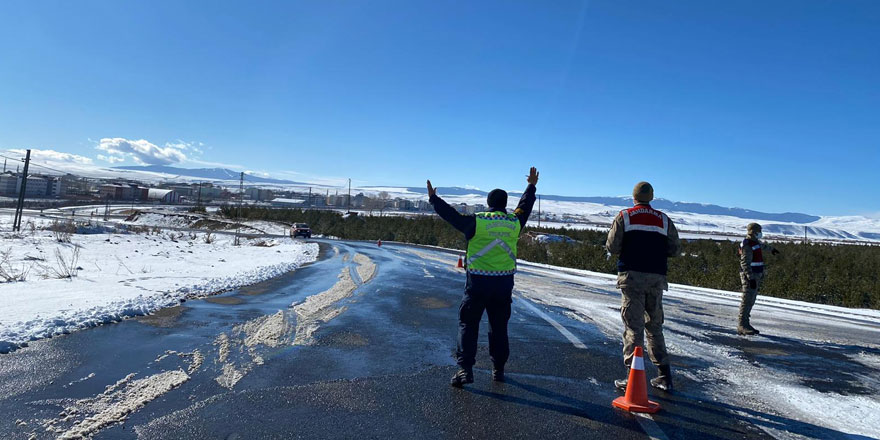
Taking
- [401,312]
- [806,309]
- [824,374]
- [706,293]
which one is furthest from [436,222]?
[824,374]

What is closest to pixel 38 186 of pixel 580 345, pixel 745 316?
pixel 580 345

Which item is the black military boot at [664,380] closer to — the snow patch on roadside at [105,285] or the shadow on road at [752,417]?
the shadow on road at [752,417]

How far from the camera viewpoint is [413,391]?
4.56m

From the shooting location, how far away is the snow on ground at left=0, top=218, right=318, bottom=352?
21.8 ft

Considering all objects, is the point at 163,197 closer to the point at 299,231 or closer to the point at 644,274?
the point at 299,231

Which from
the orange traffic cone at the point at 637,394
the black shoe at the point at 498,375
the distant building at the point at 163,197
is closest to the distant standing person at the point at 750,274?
the orange traffic cone at the point at 637,394

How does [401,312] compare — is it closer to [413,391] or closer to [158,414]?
[413,391]

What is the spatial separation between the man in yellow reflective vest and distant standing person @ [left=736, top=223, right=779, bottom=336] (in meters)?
5.70

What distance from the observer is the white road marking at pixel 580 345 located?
3.80 m

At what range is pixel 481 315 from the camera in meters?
4.83

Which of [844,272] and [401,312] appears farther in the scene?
[844,272]

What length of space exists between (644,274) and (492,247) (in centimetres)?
160

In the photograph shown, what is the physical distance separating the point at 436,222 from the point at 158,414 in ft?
142

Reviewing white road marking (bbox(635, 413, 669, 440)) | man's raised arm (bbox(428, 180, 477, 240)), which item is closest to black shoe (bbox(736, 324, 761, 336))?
white road marking (bbox(635, 413, 669, 440))
